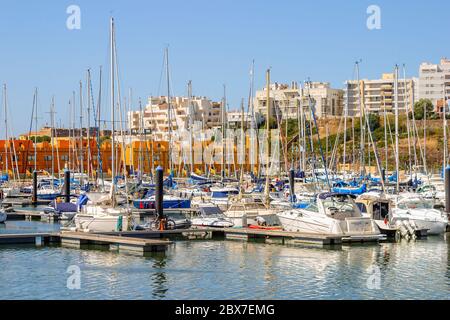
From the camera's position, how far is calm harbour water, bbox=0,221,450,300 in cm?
2314

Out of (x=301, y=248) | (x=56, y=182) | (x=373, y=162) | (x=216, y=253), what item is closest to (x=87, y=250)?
(x=216, y=253)

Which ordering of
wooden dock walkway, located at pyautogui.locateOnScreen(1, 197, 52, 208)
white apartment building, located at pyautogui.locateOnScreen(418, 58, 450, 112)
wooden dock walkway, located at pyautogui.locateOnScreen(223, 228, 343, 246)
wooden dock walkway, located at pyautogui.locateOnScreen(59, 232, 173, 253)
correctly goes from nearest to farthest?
1. wooden dock walkway, located at pyautogui.locateOnScreen(59, 232, 173, 253)
2. wooden dock walkway, located at pyautogui.locateOnScreen(223, 228, 343, 246)
3. wooden dock walkway, located at pyautogui.locateOnScreen(1, 197, 52, 208)
4. white apartment building, located at pyautogui.locateOnScreen(418, 58, 450, 112)

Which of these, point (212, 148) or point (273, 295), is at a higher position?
point (212, 148)

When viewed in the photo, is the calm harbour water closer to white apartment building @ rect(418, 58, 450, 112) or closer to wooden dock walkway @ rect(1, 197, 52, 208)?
wooden dock walkway @ rect(1, 197, 52, 208)

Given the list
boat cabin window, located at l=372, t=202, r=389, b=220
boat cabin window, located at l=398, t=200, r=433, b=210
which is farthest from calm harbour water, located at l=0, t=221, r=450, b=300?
boat cabin window, located at l=398, t=200, r=433, b=210

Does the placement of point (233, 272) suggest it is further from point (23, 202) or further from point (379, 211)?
point (23, 202)

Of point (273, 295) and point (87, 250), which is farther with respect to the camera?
point (87, 250)

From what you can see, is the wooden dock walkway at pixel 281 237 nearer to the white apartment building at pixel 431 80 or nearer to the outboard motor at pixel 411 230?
the outboard motor at pixel 411 230

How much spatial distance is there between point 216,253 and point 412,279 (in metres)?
8.39

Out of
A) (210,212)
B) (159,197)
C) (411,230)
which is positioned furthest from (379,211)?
(159,197)
